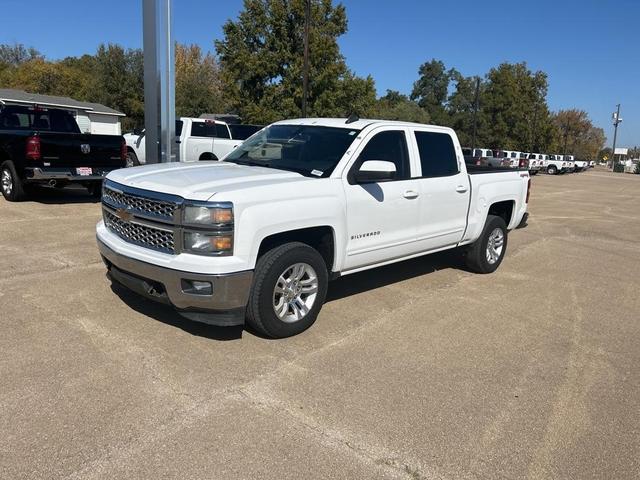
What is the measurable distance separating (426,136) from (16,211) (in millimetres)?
7517

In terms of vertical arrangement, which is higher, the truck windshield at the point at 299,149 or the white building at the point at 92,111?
the white building at the point at 92,111

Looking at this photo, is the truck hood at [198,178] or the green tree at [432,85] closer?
the truck hood at [198,178]

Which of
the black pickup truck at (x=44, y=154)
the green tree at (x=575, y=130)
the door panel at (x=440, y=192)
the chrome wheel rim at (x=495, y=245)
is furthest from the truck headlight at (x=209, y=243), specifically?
the green tree at (x=575, y=130)

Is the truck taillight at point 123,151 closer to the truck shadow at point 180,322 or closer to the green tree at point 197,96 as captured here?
the truck shadow at point 180,322

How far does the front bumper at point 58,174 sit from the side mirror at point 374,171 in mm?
7280

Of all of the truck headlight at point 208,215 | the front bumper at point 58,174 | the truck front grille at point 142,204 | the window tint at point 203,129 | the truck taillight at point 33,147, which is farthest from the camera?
the window tint at point 203,129


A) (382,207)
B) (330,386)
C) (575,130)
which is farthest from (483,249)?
(575,130)

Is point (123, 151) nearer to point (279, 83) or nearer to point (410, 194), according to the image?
point (410, 194)

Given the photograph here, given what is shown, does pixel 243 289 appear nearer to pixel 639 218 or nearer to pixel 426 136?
pixel 426 136

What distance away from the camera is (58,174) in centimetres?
1007

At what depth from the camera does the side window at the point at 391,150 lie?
17.4 feet

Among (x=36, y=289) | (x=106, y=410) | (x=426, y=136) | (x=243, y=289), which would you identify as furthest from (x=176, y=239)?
(x=426, y=136)

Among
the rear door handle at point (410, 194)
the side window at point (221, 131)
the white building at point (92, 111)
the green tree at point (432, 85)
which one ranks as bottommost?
the rear door handle at point (410, 194)

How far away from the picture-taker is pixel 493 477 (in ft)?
9.54
